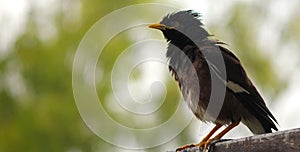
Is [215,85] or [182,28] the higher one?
[182,28]

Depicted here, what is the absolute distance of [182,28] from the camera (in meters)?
6.48

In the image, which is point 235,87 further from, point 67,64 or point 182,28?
point 67,64

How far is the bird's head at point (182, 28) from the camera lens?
633cm

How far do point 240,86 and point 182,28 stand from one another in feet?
2.69

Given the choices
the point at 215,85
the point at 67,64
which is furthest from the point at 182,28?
the point at 67,64

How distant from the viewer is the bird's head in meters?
6.33

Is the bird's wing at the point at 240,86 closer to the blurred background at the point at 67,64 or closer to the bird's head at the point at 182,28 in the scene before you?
the bird's head at the point at 182,28

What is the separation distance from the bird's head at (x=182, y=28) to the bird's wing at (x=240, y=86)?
1.01ft

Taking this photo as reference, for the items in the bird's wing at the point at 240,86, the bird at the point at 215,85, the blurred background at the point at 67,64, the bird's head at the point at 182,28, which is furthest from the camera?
the blurred background at the point at 67,64

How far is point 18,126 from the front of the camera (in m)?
15.6

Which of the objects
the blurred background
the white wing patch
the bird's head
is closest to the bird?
the white wing patch

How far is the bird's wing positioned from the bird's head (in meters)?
0.31

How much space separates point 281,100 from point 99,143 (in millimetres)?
3440

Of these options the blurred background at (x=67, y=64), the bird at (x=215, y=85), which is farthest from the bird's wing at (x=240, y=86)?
the blurred background at (x=67, y=64)
